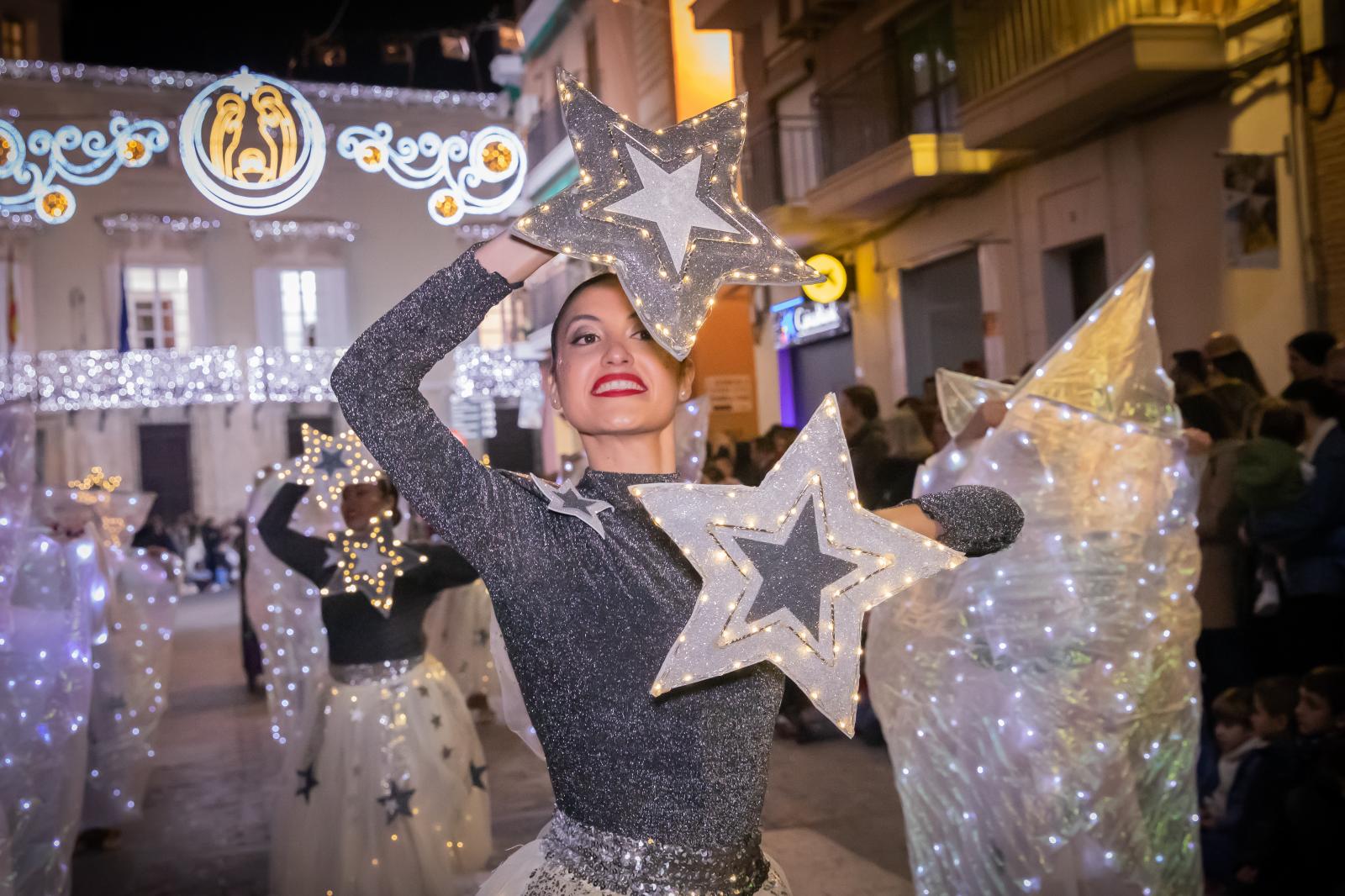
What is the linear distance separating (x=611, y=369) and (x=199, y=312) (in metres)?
22.3

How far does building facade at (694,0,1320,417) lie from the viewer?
8336mm

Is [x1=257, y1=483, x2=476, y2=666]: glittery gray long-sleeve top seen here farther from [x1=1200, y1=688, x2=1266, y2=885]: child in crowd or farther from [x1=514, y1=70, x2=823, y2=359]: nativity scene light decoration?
[x1=514, y1=70, x2=823, y2=359]: nativity scene light decoration

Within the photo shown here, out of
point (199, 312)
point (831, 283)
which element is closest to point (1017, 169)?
point (831, 283)

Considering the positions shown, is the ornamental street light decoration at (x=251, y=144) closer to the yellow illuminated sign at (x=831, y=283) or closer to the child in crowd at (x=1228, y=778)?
the child in crowd at (x=1228, y=778)

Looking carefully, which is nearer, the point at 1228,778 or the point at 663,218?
the point at 663,218

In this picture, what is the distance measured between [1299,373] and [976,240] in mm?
6413

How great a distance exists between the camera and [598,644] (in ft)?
5.89

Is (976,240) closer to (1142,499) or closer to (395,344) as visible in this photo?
(1142,499)

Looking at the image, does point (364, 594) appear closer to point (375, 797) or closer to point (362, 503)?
point (362, 503)

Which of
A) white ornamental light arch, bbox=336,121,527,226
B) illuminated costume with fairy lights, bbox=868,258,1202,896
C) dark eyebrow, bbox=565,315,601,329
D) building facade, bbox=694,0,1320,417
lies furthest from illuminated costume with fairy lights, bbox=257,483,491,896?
building facade, bbox=694,0,1320,417

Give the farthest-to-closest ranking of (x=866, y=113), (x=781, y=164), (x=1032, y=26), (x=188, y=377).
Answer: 1. (x=188, y=377)
2. (x=781, y=164)
3. (x=866, y=113)
4. (x=1032, y=26)

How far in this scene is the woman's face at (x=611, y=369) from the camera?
189cm

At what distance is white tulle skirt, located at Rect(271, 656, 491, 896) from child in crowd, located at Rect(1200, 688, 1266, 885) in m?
2.78

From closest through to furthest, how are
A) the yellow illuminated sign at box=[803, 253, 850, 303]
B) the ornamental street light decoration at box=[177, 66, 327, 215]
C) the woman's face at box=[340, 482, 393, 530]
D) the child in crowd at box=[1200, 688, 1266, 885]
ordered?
the ornamental street light decoration at box=[177, 66, 327, 215]
the child in crowd at box=[1200, 688, 1266, 885]
the woman's face at box=[340, 482, 393, 530]
the yellow illuminated sign at box=[803, 253, 850, 303]
